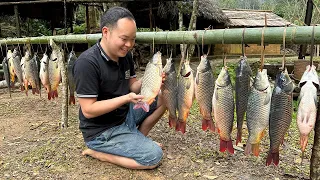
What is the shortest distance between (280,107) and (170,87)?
106cm

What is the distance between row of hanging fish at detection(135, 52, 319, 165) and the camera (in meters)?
2.17

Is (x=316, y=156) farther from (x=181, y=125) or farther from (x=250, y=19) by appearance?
(x=250, y=19)

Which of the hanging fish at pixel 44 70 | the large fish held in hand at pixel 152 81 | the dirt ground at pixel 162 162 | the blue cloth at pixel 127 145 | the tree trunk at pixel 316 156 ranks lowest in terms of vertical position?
the dirt ground at pixel 162 162

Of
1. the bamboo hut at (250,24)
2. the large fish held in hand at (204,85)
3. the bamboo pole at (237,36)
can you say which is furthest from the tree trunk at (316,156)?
the bamboo hut at (250,24)

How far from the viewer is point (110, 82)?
134 inches

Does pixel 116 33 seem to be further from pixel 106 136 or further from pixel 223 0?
pixel 223 0

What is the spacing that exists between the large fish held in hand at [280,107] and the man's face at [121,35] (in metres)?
1.43

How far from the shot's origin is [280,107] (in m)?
2.27

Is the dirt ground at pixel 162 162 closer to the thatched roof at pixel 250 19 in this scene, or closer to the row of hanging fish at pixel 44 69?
the row of hanging fish at pixel 44 69

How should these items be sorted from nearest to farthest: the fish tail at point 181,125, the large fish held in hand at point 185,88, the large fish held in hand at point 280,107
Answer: the large fish held in hand at point 280,107 < the large fish held in hand at point 185,88 < the fish tail at point 181,125

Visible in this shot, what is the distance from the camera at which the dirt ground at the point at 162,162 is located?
3510 mm

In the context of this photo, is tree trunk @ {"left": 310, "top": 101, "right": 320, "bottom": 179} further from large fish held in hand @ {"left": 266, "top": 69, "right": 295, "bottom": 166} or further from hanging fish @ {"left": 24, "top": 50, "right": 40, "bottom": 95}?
hanging fish @ {"left": 24, "top": 50, "right": 40, "bottom": 95}

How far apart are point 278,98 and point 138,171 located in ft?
6.16

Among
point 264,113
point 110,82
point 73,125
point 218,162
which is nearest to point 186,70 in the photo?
point 264,113
